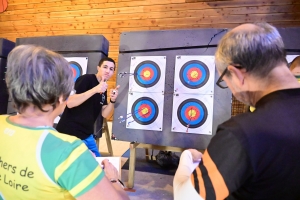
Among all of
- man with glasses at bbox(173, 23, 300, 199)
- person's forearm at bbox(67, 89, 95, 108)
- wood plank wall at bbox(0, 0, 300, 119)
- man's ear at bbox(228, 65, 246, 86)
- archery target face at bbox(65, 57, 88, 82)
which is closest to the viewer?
man with glasses at bbox(173, 23, 300, 199)

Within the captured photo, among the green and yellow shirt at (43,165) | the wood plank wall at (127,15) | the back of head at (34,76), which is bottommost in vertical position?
the green and yellow shirt at (43,165)

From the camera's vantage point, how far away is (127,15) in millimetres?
3754

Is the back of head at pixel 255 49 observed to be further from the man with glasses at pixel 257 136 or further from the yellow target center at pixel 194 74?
the yellow target center at pixel 194 74

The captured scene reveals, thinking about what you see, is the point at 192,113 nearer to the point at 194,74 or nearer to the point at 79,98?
the point at 194,74

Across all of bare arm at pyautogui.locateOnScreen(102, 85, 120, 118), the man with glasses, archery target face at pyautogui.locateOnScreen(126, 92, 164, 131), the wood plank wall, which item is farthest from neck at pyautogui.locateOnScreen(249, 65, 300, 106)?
the wood plank wall

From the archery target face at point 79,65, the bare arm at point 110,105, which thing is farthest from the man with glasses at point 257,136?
the archery target face at point 79,65

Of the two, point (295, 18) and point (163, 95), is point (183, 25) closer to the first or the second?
point (295, 18)

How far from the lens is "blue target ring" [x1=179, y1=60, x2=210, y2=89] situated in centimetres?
183

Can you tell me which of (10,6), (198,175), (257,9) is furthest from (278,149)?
(10,6)

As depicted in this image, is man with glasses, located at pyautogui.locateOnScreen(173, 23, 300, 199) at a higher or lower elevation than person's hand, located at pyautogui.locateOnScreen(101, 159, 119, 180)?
higher

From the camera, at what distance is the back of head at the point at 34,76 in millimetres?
611

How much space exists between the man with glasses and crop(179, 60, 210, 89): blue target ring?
116cm

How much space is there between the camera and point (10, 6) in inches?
172

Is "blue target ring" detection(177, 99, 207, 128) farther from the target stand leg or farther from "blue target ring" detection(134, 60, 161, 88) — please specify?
the target stand leg
